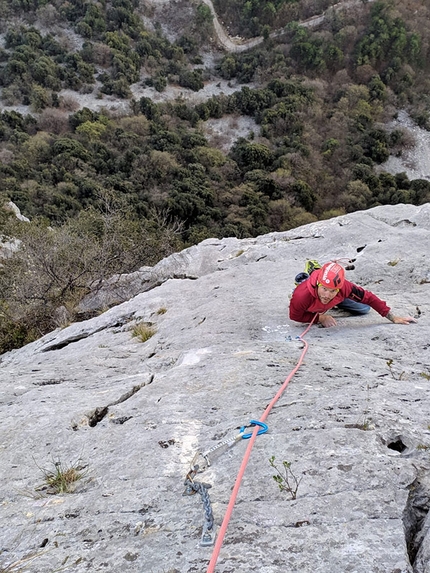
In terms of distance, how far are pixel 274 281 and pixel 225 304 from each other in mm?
1488

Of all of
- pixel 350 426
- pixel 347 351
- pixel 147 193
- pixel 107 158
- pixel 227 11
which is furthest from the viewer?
pixel 227 11

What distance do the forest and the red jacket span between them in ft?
34.5

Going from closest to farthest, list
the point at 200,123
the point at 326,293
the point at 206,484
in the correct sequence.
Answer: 1. the point at 206,484
2. the point at 326,293
3. the point at 200,123

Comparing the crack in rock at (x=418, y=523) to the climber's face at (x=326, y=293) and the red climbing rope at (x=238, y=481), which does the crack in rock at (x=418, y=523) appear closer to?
the red climbing rope at (x=238, y=481)

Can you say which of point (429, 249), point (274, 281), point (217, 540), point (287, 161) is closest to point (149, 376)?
point (217, 540)

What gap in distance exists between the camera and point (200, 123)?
45.3 m

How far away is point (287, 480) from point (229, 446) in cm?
55

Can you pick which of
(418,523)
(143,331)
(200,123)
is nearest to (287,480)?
(418,523)

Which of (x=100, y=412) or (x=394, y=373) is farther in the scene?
(x=394, y=373)

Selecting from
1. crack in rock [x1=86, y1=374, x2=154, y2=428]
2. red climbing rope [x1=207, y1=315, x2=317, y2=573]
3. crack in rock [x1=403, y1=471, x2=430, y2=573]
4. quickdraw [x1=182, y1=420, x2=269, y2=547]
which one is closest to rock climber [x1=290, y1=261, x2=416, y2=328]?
red climbing rope [x1=207, y1=315, x2=317, y2=573]

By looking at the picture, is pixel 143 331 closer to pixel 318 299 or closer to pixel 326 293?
pixel 318 299

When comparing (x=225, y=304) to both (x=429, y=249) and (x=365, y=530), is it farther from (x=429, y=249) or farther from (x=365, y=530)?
(x=365, y=530)

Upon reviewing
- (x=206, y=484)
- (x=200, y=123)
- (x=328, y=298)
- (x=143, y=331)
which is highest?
(x=200, y=123)

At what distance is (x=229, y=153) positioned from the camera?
4231 centimetres
